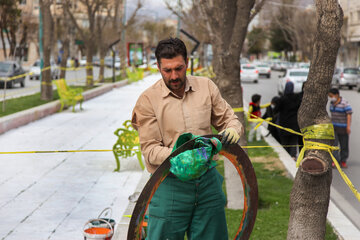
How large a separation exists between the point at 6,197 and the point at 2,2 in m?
35.7

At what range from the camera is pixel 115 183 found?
8.38 m

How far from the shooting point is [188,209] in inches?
132

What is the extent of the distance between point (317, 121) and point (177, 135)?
141 cm

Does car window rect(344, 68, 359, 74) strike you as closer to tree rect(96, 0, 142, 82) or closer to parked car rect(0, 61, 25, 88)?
tree rect(96, 0, 142, 82)

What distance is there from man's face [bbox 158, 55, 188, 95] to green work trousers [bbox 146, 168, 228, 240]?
1.78ft

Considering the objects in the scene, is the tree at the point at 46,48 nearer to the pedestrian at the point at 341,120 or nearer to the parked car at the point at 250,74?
the pedestrian at the point at 341,120

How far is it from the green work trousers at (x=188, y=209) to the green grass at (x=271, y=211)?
7.34 feet

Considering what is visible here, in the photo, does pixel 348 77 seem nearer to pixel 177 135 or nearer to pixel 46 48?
pixel 46 48

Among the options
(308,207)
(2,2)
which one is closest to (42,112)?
(308,207)

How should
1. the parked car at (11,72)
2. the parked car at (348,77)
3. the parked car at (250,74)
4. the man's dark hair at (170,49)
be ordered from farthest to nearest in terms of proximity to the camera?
the parked car at (250,74) < the parked car at (348,77) < the parked car at (11,72) < the man's dark hair at (170,49)

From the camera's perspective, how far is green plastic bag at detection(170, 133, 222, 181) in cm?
304

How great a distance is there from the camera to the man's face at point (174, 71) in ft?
10.7

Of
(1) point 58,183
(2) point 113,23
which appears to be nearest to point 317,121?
(1) point 58,183

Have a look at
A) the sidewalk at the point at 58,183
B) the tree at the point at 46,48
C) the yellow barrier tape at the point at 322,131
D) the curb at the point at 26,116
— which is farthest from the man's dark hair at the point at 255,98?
the tree at the point at 46,48
